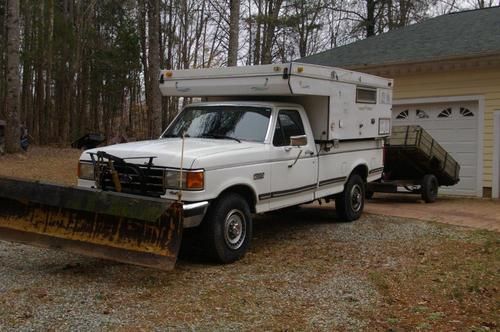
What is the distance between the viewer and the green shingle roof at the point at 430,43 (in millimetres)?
13688

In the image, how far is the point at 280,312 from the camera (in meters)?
4.96

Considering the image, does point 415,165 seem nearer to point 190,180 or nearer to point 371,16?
point 190,180

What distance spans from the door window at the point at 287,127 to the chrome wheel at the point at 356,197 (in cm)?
193

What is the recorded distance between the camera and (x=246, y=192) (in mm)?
6930

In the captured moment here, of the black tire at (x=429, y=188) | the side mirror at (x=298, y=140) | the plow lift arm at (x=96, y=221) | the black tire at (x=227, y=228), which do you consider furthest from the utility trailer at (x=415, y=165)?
the plow lift arm at (x=96, y=221)

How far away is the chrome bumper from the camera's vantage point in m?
5.90

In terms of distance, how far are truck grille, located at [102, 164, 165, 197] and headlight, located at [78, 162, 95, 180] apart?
305 millimetres

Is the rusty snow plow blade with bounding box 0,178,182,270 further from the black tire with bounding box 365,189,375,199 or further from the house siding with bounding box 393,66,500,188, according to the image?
the house siding with bounding box 393,66,500,188

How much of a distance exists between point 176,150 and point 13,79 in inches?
561

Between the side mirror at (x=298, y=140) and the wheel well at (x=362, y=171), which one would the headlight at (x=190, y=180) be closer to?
the side mirror at (x=298, y=140)

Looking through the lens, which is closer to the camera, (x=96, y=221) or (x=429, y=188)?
(x=96, y=221)

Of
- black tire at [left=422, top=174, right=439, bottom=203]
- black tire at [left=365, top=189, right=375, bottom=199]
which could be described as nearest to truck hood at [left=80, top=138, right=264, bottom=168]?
black tire at [left=365, top=189, right=375, bottom=199]

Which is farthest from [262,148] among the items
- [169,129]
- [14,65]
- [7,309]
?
[14,65]

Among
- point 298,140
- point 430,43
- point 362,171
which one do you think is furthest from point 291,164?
point 430,43
